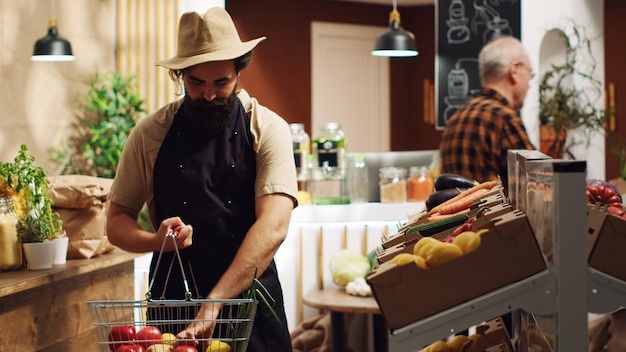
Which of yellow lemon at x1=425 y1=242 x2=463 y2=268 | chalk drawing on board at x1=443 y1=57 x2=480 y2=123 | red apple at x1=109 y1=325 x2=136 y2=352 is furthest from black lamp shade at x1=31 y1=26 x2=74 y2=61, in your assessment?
yellow lemon at x1=425 y1=242 x2=463 y2=268

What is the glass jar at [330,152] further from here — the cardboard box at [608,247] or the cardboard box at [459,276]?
the cardboard box at [459,276]

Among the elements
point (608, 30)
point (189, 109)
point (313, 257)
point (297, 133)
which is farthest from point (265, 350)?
point (608, 30)

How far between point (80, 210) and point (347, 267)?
2.01 meters

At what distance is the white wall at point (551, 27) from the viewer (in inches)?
298

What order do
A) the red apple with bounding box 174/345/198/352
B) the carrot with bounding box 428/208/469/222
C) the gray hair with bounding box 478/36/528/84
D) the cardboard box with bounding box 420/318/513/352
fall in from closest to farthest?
the red apple with bounding box 174/345/198/352
the cardboard box with bounding box 420/318/513/352
the carrot with bounding box 428/208/469/222
the gray hair with bounding box 478/36/528/84

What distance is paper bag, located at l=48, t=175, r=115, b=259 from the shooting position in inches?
130

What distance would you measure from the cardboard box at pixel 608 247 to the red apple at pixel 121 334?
96 cm

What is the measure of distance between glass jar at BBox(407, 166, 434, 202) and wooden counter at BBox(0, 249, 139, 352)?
8.72 feet

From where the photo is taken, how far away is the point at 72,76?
23.1 ft

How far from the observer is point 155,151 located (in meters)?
2.89

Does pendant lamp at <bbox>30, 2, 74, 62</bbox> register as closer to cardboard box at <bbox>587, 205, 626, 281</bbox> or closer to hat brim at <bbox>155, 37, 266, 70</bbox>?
hat brim at <bbox>155, 37, 266, 70</bbox>

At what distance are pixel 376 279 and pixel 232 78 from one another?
1314 millimetres

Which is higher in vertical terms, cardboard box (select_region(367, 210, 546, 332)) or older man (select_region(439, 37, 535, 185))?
older man (select_region(439, 37, 535, 185))

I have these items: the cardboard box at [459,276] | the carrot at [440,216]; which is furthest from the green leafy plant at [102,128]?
the cardboard box at [459,276]
